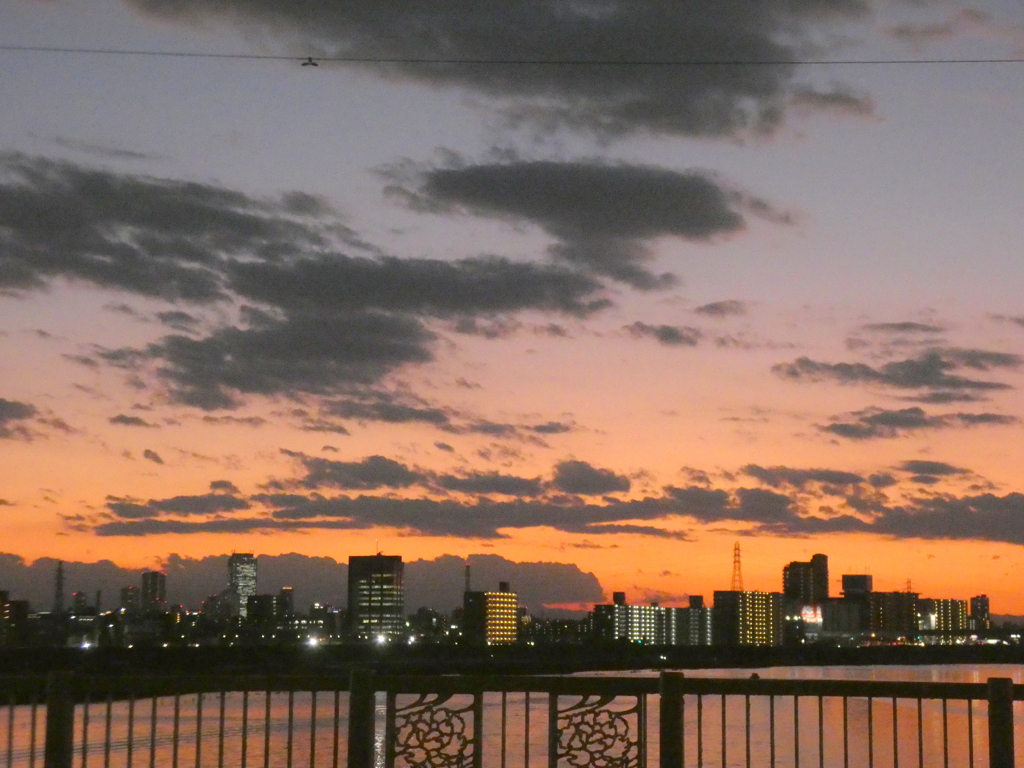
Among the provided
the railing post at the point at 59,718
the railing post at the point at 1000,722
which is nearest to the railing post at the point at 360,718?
the railing post at the point at 59,718

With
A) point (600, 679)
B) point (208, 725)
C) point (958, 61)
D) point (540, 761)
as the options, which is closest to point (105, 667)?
point (208, 725)

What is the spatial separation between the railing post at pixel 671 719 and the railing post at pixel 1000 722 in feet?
6.97

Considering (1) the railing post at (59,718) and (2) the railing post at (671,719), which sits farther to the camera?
(1) the railing post at (59,718)

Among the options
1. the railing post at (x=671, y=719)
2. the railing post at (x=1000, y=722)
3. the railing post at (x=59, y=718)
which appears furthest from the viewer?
the railing post at (x=59, y=718)

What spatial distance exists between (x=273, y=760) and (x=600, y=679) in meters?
43.0

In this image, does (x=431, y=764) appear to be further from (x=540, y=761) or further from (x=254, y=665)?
(x=254, y=665)

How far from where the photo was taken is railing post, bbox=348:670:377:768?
9.13 meters

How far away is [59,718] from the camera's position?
9180 millimetres

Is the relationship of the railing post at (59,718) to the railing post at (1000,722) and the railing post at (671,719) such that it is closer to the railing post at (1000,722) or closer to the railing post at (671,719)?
the railing post at (671,719)

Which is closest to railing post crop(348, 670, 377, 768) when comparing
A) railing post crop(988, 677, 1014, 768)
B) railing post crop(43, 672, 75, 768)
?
railing post crop(43, 672, 75, 768)

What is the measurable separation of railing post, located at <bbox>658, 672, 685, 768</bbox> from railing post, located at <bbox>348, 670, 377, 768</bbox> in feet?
7.00

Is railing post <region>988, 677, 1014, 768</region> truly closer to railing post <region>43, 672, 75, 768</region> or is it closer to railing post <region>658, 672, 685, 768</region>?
railing post <region>658, 672, 685, 768</region>

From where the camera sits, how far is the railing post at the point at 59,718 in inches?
359

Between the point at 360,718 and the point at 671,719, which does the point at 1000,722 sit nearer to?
the point at 671,719
